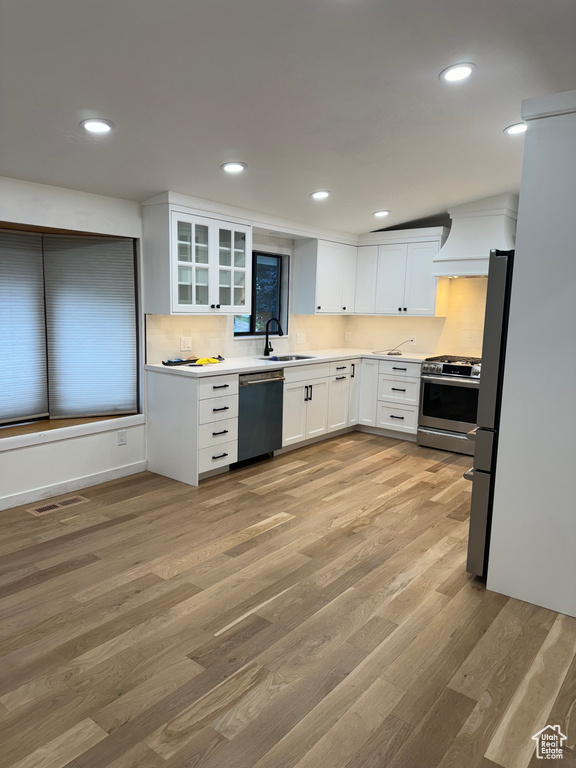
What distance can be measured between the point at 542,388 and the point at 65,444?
125 inches

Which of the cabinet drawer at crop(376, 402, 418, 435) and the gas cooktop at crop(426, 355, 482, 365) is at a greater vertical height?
the gas cooktop at crop(426, 355, 482, 365)

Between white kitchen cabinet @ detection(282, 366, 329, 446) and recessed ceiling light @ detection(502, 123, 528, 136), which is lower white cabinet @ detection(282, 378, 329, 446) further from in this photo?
recessed ceiling light @ detection(502, 123, 528, 136)

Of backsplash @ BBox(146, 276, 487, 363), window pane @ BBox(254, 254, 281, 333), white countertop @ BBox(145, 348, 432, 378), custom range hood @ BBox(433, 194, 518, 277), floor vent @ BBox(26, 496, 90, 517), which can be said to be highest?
custom range hood @ BBox(433, 194, 518, 277)

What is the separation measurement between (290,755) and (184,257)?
3346 millimetres

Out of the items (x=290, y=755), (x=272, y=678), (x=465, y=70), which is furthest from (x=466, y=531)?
(x=465, y=70)

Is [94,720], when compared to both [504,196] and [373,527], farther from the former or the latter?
[504,196]

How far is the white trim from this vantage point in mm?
3430

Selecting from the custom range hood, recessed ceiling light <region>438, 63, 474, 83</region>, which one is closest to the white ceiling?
recessed ceiling light <region>438, 63, 474, 83</region>

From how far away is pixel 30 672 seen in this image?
196cm

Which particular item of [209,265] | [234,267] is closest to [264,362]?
[234,267]

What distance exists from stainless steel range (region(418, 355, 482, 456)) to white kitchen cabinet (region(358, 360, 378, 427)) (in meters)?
0.57

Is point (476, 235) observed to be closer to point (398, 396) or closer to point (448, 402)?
point (448, 402)

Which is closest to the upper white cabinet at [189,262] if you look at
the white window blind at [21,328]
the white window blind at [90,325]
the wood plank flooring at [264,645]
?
the white window blind at [90,325]

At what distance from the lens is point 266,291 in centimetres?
541
